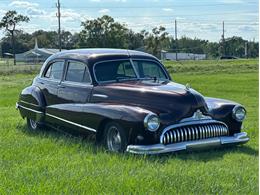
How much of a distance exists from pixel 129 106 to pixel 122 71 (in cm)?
122

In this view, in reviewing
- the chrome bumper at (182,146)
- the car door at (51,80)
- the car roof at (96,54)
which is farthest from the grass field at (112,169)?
the car roof at (96,54)

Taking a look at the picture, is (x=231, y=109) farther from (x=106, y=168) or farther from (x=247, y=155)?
(x=106, y=168)

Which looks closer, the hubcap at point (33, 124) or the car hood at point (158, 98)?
the car hood at point (158, 98)

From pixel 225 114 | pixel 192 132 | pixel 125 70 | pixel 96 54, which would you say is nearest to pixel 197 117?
pixel 192 132

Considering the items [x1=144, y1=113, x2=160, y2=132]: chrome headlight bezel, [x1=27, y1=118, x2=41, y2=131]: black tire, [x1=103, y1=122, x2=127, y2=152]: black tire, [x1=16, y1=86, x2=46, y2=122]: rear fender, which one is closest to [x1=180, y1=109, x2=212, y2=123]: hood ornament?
[x1=144, y1=113, x2=160, y2=132]: chrome headlight bezel

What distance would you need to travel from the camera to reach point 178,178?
16.1 ft

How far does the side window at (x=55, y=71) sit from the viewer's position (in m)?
8.48

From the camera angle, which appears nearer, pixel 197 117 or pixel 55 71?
pixel 197 117

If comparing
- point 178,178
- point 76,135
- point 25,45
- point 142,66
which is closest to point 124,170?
point 178,178

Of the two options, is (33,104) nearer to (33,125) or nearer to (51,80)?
(33,125)

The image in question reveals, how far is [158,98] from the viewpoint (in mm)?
6590

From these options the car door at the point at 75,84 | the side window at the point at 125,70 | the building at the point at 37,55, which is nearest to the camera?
the car door at the point at 75,84

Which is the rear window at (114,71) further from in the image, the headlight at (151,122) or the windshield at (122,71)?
the headlight at (151,122)

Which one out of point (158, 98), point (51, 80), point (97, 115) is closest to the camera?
point (158, 98)
